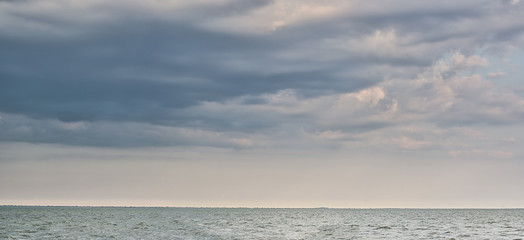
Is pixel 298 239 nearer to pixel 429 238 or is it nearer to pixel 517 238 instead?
pixel 429 238

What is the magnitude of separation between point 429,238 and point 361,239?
9.35m

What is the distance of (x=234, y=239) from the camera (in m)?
72.4

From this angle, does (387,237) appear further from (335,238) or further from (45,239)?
(45,239)

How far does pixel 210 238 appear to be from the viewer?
74562mm

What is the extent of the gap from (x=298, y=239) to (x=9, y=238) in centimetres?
3638

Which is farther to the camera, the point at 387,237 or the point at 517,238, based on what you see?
the point at 387,237

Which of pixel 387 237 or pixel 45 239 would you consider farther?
pixel 387 237

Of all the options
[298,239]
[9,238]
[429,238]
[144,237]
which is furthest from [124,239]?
[429,238]

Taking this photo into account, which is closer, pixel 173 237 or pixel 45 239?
pixel 45 239

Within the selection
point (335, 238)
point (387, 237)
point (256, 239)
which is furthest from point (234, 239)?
point (387, 237)

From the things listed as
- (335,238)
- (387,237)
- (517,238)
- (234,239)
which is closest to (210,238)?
(234,239)

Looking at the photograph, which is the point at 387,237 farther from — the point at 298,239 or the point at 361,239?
the point at 298,239

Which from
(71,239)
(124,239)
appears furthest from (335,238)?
(71,239)

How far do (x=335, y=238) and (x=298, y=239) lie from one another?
495 cm
